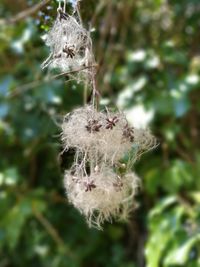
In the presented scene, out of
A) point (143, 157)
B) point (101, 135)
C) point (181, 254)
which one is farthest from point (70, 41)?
point (143, 157)

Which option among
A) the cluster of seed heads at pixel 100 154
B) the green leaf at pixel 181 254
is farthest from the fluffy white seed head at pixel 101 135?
the green leaf at pixel 181 254

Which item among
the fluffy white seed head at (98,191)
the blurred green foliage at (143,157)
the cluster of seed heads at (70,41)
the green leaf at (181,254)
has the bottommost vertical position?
the fluffy white seed head at (98,191)

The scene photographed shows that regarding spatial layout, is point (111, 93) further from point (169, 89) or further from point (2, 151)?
point (2, 151)

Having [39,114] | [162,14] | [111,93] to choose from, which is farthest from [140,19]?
[39,114]

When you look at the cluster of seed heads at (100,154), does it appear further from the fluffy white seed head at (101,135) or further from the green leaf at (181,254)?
the green leaf at (181,254)

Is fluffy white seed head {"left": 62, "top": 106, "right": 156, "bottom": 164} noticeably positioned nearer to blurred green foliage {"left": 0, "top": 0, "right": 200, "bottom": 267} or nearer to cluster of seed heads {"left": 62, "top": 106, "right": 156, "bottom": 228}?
cluster of seed heads {"left": 62, "top": 106, "right": 156, "bottom": 228}

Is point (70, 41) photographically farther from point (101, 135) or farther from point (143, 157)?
point (143, 157)
